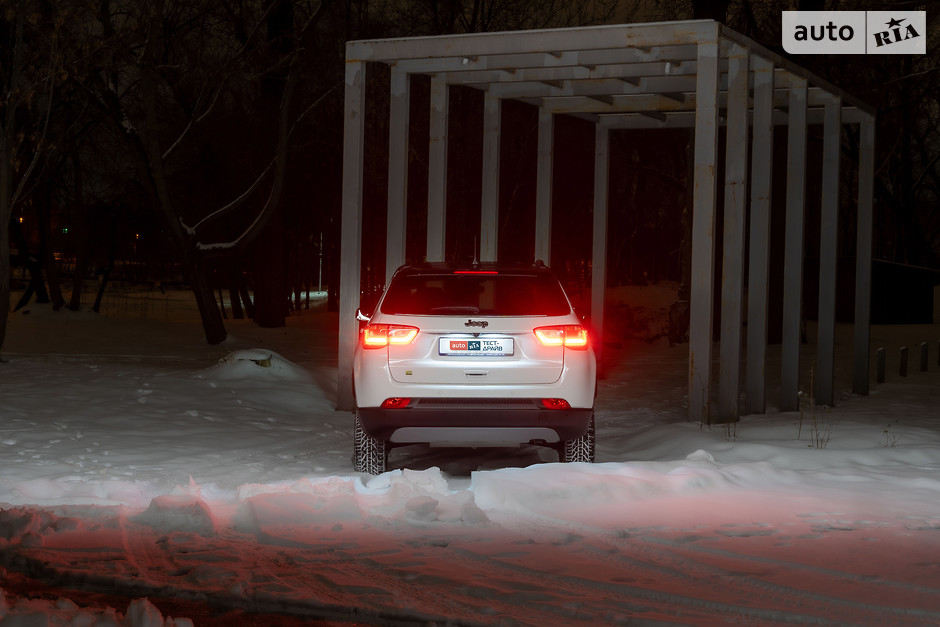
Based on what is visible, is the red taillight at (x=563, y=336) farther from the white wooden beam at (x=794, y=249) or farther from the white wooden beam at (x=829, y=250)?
the white wooden beam at (x=829, y=250)

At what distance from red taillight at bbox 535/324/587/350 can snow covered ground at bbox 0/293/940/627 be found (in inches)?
35.8

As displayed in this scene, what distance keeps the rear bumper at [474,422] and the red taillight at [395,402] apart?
0.03m

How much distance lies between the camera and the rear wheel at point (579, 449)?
8.63m

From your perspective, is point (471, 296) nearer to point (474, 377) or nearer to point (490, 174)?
point (474, 377)

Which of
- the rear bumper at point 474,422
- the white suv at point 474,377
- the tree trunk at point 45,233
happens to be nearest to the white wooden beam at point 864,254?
the white suv at point 474,377

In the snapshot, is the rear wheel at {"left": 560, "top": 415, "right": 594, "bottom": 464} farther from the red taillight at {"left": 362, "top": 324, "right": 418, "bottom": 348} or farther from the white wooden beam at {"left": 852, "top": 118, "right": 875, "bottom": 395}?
the white wooden beam at {"left": 852, "top": 118, "right": 875, "bottom": 395}

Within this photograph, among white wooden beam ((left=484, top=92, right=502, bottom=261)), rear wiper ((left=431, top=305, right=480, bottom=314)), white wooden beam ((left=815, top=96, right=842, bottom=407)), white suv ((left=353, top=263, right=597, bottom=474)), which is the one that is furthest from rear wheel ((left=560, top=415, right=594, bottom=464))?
white wooden beam ((left=484, top=92, right=502, bottom=261))

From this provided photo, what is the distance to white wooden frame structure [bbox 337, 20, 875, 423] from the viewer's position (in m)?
12.0

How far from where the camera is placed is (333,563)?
5977 mm

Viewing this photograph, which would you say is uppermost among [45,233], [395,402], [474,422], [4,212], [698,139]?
[698,139]

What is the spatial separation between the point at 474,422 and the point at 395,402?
0.57m

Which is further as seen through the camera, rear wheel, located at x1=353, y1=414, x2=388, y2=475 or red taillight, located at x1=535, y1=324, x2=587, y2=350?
rear wheel, located at x1=353, y1=414, x2=388, y2=475

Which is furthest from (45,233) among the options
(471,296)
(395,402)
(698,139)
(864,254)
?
(395,402)

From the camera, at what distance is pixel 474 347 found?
7.98m
